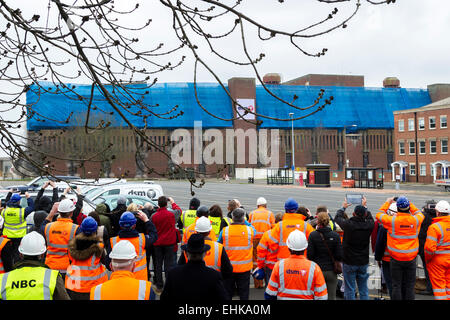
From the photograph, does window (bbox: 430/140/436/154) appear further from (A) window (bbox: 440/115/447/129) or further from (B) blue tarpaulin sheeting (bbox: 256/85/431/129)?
(B) blue tarpaulin sheeting (bbox: 256/85/431/129)

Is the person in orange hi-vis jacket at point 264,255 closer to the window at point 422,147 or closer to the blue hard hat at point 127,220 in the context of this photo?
the blue hard hat at point 127,220

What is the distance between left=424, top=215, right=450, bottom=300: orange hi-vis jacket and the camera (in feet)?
22.6

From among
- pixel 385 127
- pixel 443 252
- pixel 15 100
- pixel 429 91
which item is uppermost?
pixel 429 91

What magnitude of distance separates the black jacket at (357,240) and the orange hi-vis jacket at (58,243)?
13.6 ft

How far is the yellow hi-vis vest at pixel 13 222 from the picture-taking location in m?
9.05

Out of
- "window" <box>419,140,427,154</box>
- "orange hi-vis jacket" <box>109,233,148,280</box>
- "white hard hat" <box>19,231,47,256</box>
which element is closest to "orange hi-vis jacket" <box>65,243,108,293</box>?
"orange hi-vis jacket" <box>109,233,148,280</box>

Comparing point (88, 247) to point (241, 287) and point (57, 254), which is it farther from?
point (241, 287)

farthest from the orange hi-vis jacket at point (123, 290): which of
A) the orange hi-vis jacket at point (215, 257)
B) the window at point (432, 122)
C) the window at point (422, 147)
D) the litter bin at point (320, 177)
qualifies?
the window at point (422, 147)

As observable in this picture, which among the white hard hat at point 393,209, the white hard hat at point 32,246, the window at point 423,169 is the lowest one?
the white hard hat at point 32,246

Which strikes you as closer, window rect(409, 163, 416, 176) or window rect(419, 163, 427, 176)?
window rect(419, 163, 427, 176)
